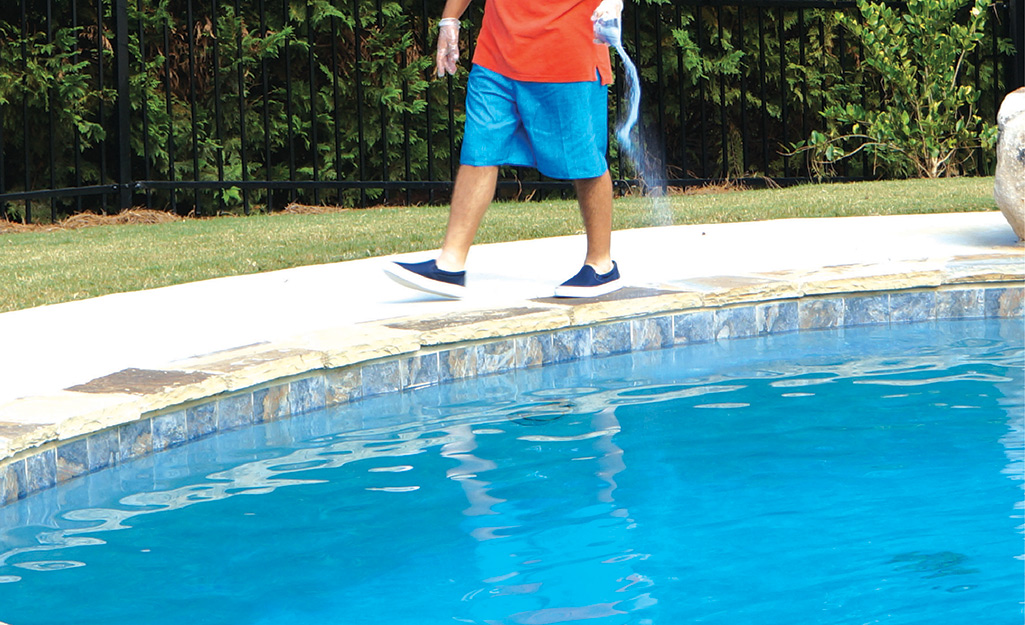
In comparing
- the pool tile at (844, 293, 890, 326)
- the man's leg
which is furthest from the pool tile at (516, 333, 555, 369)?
the pool tile at (844, 293, 890, 326)

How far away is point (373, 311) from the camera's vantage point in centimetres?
388

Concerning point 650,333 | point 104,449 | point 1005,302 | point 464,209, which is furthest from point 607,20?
point 104,449

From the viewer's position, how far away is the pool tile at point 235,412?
9.80ft

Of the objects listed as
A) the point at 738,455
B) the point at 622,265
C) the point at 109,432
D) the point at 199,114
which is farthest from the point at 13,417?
the point at 199,114

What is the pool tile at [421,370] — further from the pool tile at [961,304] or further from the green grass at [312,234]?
the pool tile at [961,304]

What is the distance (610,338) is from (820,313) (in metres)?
0.78

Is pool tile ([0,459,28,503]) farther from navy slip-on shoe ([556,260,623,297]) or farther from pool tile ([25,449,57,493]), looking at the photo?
navy slip-on shoe ([556,260,623,297])

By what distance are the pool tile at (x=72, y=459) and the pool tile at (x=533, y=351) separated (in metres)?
1.35

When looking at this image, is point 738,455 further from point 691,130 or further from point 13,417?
point 691,130

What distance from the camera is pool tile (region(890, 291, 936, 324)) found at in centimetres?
419

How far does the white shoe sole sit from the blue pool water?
1.48 feet

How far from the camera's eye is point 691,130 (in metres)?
10.0

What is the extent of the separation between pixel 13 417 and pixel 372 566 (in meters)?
0.86

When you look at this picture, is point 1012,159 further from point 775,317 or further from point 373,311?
point 373,311
